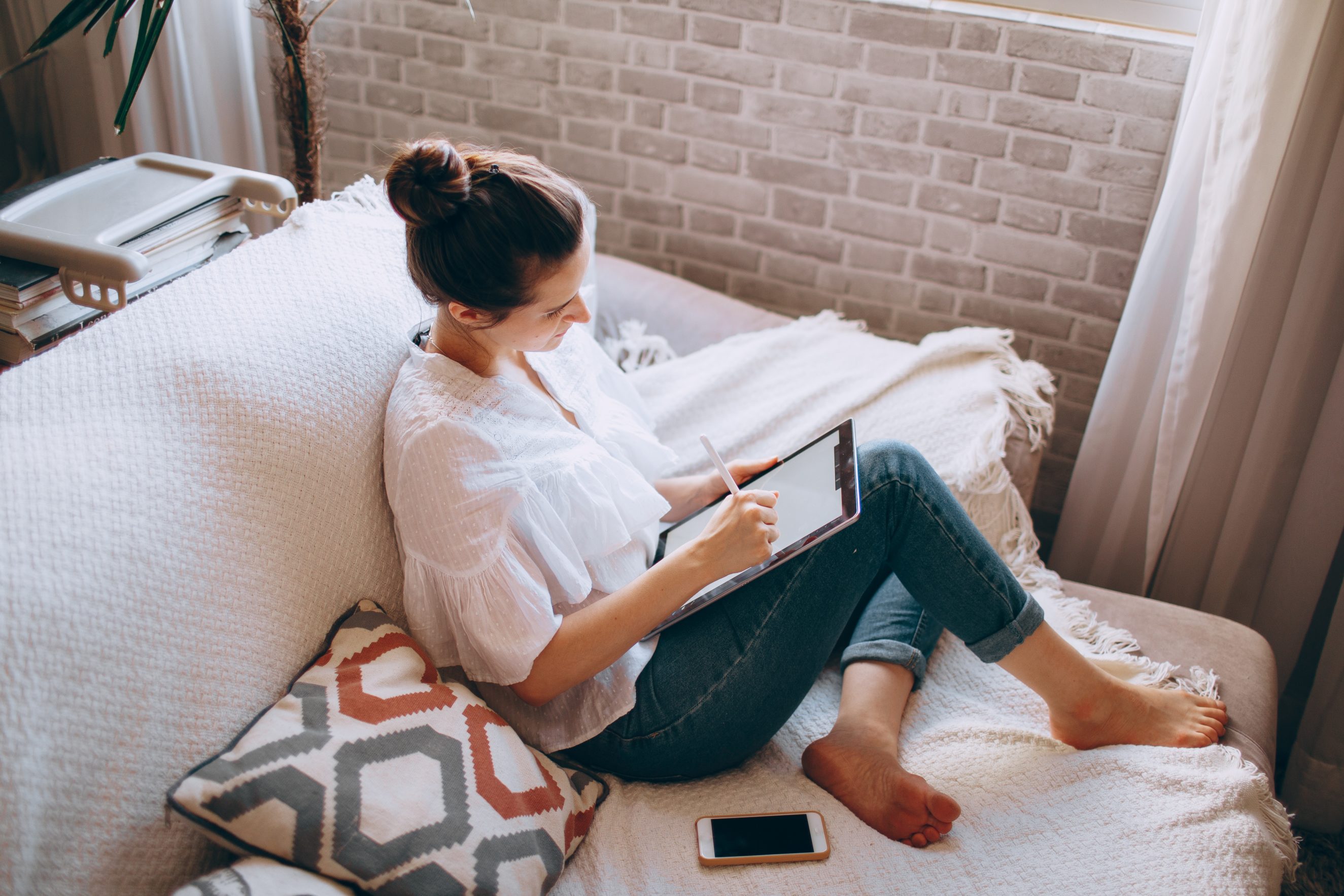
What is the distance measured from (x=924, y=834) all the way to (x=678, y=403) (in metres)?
0.83

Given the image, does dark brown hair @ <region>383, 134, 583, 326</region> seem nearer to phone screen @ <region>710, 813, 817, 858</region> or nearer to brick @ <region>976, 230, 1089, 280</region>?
phone screen @ <region>710, 813, 817, 858</region>

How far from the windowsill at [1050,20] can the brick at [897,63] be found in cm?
8

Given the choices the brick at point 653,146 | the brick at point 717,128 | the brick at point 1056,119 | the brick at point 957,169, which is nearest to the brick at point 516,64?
the brick at point 653,146

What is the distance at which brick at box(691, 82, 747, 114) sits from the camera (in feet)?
6.76

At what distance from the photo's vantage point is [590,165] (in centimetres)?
226

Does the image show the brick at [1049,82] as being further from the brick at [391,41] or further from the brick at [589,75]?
the brick at [391,41]

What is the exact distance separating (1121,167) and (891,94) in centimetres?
48

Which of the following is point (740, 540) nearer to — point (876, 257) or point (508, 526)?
point (508, 526)

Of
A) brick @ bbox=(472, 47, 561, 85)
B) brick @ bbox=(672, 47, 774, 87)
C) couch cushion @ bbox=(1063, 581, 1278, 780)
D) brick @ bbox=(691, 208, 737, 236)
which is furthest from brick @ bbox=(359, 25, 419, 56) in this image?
couch cushion @ bbox=(1063, 581, 1278, 780)

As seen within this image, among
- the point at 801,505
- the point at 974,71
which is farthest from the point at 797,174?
the point at 801,505

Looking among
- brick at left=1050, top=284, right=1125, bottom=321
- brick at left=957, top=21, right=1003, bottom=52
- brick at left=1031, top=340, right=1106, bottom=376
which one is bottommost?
brick at left=1031, top=340, right=1106, bottom=376

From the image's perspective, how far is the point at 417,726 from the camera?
3.07ft

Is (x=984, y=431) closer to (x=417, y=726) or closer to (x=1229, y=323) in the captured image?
(x=1229, y=323)

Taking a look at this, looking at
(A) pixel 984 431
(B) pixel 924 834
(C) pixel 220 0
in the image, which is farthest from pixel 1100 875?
(C) pixel 220 0
